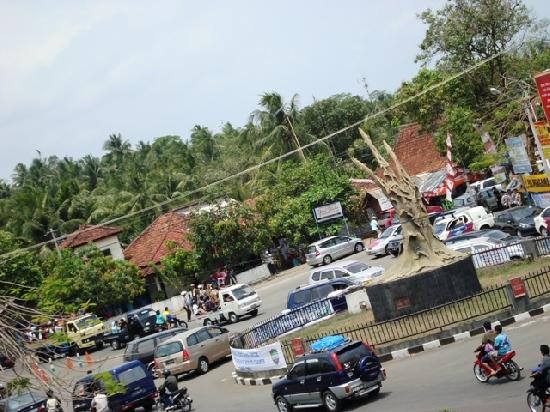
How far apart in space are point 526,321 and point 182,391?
33.2 ft

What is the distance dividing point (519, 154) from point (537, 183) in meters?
2.04

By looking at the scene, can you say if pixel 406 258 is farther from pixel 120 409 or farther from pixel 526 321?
pixel 120 409

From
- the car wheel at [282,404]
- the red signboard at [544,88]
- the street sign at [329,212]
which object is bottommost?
the car wheel at [282,404]

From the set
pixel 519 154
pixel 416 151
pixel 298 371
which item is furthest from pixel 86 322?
pixel 416 151

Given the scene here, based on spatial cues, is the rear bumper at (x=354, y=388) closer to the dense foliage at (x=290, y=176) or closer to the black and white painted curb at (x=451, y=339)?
the black and white painted curb at (x=451, y=339)

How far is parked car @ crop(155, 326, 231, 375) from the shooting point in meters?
27.0

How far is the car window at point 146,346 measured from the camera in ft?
99.9

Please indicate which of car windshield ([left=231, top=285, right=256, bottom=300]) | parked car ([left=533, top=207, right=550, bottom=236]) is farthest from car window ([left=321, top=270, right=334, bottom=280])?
parked car ([left=533, top=207, right=550, bottom=236])

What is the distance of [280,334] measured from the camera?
27828mm

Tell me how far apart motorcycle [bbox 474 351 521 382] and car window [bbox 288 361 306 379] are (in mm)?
4209

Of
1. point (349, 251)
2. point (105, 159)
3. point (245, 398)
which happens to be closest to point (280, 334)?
point (245, 398)

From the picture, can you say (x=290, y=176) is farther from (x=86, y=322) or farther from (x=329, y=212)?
(x=86, y=322)

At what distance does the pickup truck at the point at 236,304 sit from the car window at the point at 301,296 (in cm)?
718

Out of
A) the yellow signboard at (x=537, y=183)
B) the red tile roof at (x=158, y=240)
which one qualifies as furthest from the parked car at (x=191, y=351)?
the red tile roof at (x=158, y=240)
